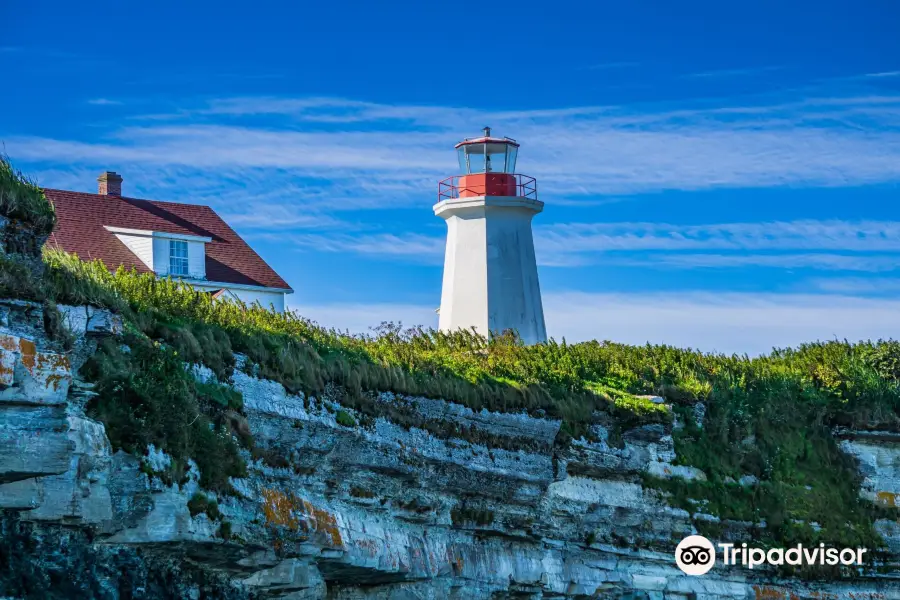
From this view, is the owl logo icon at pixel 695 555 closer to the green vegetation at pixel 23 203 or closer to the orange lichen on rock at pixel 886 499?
A: the orange lichen on rock at pixel 886 499

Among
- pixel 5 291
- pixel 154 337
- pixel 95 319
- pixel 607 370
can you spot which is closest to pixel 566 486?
pixel 607 370

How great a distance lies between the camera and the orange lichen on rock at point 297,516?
60.5 feet

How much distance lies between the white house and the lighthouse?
4.73m

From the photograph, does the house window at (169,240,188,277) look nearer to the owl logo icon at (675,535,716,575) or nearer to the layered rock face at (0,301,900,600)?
the layered rock face at (0,301,900,600)

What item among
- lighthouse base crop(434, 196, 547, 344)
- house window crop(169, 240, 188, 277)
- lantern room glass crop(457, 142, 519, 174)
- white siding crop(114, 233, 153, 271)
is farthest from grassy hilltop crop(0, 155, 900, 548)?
Result: white siding crop(114, 233, 153, 271)

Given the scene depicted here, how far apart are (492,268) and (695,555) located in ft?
33.6

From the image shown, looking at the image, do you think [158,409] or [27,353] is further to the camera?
[158,409]

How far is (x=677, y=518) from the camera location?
89.5 ft

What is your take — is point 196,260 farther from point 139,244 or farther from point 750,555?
point 750,555

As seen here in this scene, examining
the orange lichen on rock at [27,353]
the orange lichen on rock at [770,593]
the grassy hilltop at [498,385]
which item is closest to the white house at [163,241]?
the grassy hilltop at [498,385]

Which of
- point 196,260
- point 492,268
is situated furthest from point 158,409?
point 492,268

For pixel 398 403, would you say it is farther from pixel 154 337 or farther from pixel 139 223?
pixel 139 223

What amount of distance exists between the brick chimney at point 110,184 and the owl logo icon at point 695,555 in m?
17.3

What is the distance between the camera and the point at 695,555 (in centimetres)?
2736
